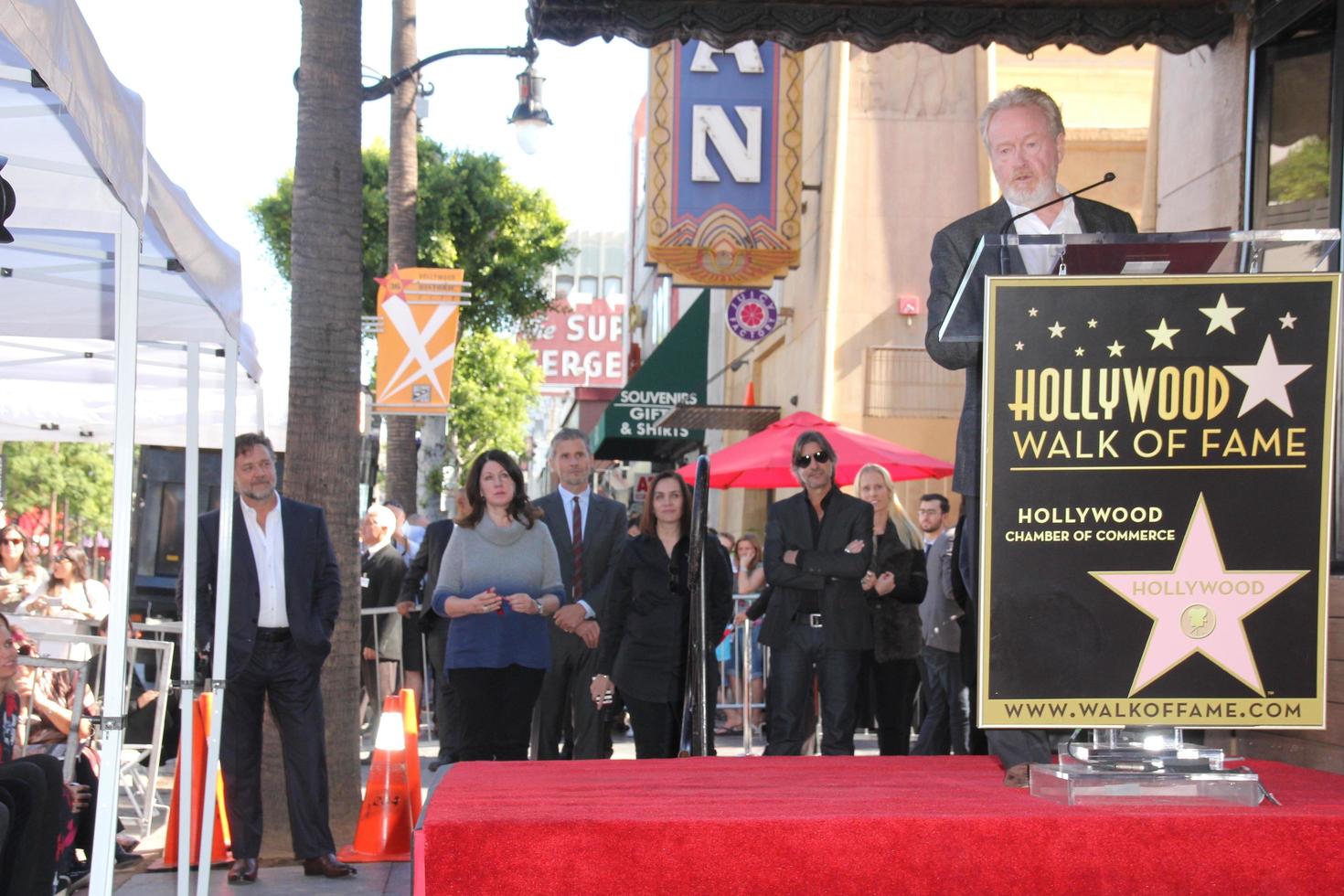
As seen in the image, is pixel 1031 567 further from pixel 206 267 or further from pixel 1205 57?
pixel 1205 57

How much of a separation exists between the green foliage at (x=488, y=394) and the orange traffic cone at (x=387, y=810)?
1357 inches

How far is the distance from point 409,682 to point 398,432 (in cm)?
707

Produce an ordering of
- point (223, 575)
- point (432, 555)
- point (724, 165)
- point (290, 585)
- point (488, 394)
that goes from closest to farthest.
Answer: point (223, 575) < point (290, 585) < point (432, 555) < point (724, 165) < point (488, 394)

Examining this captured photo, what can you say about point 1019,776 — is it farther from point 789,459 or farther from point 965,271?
point 789,459

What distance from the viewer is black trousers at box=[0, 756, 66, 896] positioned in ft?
17.8

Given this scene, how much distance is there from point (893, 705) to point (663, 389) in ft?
60.1

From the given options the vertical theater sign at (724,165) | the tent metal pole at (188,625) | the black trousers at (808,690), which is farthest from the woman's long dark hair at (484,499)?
the vertical theater sign at (724,165)

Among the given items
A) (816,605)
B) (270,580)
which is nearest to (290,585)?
(270,580)

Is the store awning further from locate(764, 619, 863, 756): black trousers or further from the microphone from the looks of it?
the microphone

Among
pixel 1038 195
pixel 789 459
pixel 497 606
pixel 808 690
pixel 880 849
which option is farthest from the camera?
pixel 789 459

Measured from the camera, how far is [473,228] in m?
39.5

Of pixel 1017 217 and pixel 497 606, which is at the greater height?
pixel 1017 217

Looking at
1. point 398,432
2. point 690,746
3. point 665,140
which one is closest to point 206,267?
point 690,746

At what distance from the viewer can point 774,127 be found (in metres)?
17.8
